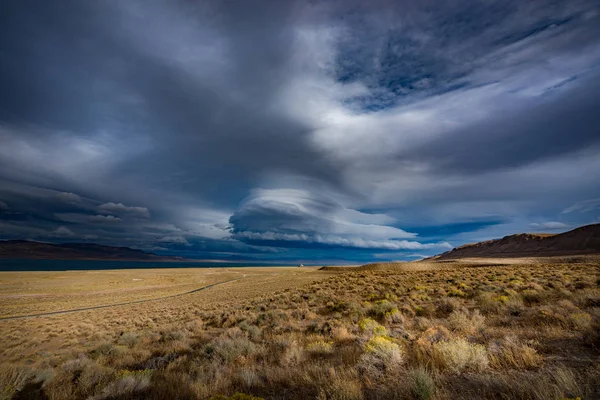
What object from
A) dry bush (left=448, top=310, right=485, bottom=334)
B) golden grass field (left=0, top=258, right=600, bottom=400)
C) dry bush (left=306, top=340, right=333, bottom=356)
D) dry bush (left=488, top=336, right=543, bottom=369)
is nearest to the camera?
golden grass field (left=0, top=258, right=600, bottom=400)

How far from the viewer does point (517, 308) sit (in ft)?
34.7

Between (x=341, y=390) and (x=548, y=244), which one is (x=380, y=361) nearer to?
(x=341, y=390)

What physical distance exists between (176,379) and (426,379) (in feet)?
17.3

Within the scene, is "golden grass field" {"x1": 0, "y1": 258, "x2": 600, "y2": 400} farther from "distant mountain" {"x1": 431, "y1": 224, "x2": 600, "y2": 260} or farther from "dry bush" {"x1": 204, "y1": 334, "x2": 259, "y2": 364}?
"distant mountain" {"x1": 431, "y1": 224, "x2": 600, "y2": 260}

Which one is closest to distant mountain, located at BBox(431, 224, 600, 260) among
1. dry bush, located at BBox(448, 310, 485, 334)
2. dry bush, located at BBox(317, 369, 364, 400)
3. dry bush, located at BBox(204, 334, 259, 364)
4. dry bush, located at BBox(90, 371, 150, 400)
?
dry bush, located at BBox(448, 310, 485, 334)

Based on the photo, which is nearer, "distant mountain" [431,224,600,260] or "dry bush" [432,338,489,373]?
"dry bush" [432,338,489,373]

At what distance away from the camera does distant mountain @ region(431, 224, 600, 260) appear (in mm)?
91688

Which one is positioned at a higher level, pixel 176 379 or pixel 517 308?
pixel 517 308

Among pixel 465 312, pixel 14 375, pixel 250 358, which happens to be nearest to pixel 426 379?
pixel 250 358

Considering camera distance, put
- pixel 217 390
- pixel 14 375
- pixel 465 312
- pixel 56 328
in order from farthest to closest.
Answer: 1. pixel 56 328
2. pixel 465 312
3. pixel 14 375
4. pixel 217 390

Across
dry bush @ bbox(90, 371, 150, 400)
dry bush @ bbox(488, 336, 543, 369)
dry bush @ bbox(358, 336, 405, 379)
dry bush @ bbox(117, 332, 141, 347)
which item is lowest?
dry bush @ bbox(117, 332, 141, 347)

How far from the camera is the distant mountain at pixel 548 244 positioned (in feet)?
301

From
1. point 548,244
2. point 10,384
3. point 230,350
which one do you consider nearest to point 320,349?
point 230,350

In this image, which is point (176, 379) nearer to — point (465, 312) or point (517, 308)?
point (465, 312)
